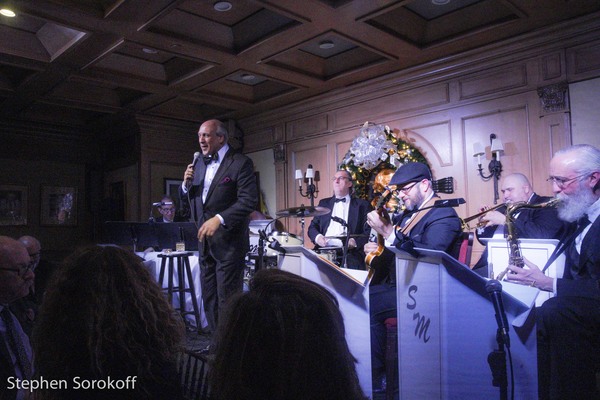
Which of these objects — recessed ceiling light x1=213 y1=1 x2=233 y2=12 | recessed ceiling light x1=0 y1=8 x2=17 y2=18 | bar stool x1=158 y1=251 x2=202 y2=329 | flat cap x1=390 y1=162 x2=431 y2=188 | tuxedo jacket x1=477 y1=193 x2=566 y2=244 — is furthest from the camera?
bar stool x1=158 y1=251 x2=202 y2=329

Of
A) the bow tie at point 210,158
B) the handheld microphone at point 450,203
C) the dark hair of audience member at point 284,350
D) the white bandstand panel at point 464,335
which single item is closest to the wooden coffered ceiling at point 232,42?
the bow tie at point 210,158

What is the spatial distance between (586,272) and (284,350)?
213 cm

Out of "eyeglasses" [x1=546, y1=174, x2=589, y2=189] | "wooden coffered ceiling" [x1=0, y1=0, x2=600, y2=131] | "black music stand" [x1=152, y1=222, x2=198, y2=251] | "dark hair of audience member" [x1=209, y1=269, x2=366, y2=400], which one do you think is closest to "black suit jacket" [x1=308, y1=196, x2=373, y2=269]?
"black music stand" [x1=152, y1=222, x2=198, y2=251]

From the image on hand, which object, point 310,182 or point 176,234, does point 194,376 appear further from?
point 310,182

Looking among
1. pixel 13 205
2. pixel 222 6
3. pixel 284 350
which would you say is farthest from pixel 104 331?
pixel 13 205

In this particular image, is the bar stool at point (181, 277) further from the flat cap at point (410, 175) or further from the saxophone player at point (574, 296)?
the saxophone player at point (574, 296)

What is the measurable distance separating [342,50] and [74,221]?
6199 millimetres

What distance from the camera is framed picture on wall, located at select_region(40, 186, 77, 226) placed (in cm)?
860

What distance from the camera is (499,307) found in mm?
1799

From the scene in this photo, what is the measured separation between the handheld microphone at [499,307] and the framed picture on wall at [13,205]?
8654mm

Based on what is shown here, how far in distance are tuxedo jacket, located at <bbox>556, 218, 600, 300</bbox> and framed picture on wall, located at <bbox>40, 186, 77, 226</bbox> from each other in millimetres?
8694

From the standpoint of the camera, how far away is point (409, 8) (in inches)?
196

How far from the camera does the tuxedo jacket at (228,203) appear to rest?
3.45m

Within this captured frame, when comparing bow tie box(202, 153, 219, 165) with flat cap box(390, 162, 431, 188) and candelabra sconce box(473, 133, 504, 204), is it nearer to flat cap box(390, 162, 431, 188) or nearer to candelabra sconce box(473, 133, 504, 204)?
flat cap box(390, 162, 431, 188)
